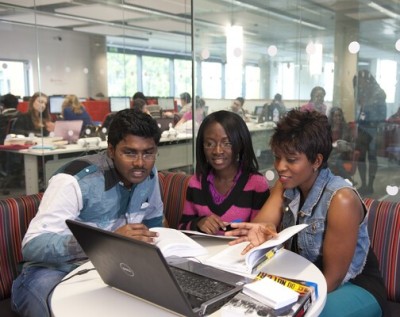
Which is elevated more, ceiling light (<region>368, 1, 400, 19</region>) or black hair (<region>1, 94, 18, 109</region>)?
ceiling light (<region>368, 1, 400, 19</region>)

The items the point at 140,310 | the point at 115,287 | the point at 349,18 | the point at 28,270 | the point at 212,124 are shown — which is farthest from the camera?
the point at 349,18

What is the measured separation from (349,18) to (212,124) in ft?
7.77

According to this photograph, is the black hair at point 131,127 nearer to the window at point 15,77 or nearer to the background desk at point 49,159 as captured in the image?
the background desk at point 49,159

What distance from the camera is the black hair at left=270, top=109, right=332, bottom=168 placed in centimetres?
160

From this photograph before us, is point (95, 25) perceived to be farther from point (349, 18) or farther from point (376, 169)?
point (376, 169)

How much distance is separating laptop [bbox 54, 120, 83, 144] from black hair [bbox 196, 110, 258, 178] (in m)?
3.90

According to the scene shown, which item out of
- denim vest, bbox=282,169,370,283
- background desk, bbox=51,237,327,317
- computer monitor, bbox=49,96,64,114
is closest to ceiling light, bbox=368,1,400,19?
denim vest, bbox=282,169,370,283

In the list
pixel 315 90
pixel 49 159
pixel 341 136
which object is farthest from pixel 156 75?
pixel 341 136

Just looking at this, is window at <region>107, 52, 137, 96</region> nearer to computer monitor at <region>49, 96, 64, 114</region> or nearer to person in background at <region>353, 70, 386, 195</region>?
computer monitor at <region>49, 96, 64, 114</region>

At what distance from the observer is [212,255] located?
154 cm

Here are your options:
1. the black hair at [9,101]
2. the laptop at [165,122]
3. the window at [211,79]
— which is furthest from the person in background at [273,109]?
the black hair at [9,101]

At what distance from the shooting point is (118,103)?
287 inches

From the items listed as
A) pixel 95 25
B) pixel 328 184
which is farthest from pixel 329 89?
pixel 95 25

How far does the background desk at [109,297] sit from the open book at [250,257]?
71 mm
